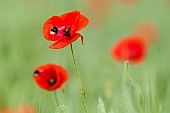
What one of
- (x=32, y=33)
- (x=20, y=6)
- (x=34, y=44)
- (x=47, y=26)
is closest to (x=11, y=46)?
(x=34, y=44)

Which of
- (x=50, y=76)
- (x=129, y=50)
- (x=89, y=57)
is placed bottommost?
(x=89, y=57)

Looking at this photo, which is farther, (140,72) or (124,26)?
(124,26)

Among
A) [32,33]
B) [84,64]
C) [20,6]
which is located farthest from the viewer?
[20,6]

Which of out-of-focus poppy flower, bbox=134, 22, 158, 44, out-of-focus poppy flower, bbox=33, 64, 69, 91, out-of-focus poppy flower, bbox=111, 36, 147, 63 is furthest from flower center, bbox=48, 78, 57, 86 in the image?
out-of-focus poppy flower, bbox=134, 22, 158, 44

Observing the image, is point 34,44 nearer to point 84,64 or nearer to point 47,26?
point 84,64

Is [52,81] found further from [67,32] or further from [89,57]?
[89,57]

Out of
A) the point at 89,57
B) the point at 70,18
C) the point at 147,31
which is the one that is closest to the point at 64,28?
the point at 70,18

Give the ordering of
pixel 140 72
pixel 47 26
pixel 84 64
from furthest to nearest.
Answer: pixel 84 64, pixel 140 72, pixel 47 26
